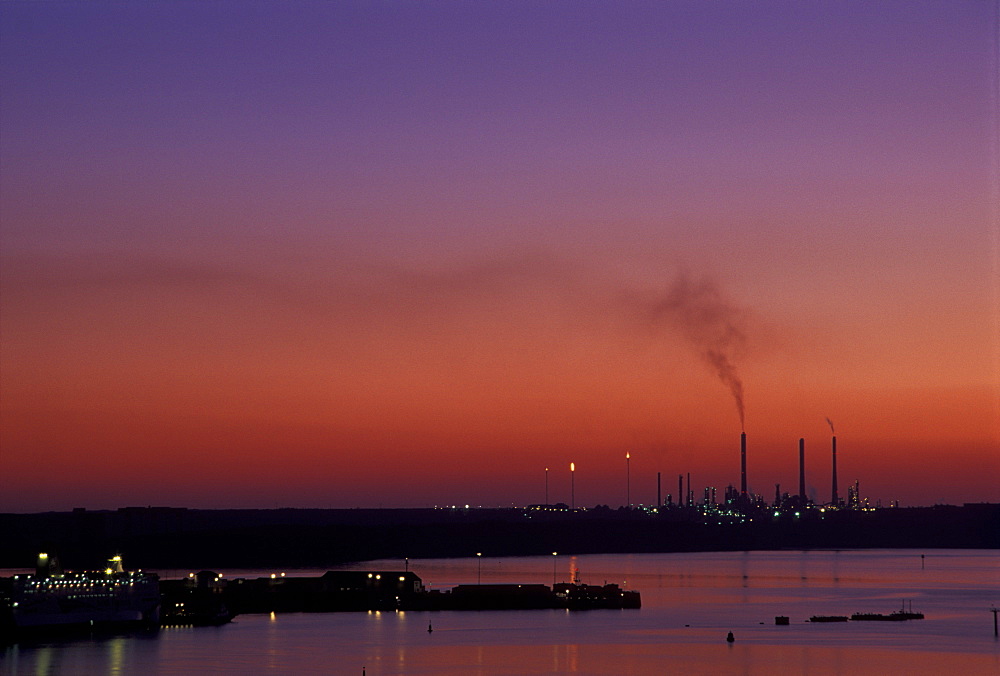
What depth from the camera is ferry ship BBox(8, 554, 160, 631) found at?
12256 centimetres

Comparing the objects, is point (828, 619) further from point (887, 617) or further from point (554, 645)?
point (554, 645)

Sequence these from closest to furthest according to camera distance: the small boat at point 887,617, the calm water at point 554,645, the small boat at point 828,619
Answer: the calm water at point 554,645, the small boat at point 828,619, the small boat at point 887,617

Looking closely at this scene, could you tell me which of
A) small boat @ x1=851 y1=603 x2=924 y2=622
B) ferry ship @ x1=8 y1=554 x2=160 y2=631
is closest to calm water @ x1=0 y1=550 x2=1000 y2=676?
small boat @ x1=851 y1=603 x2=924 y2=622

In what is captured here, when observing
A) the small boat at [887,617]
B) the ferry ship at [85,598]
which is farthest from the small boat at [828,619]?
the ferry ship at [85,598]

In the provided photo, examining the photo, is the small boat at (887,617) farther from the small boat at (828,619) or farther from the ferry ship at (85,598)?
the ferry ship at (85,598)

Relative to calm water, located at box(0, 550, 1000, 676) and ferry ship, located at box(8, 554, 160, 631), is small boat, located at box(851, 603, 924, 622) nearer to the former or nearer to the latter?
calm water, located at box(0, 550, 1000, 676)

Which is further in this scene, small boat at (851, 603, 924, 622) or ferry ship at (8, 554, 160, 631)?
small boat at (851, 603, 924, 622)

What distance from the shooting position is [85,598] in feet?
416

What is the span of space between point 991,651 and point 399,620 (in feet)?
174

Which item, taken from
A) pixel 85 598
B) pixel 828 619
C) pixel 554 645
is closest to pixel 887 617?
pixel 828 619

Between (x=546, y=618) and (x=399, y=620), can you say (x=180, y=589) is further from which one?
(x=546, y=618)

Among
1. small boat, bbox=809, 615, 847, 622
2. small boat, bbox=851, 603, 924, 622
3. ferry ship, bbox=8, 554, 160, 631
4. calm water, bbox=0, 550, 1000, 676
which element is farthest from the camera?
small boat, bbox=851, 603, 924, 622

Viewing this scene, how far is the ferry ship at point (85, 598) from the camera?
12256cm

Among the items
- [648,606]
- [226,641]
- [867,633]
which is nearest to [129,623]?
[226,641]
